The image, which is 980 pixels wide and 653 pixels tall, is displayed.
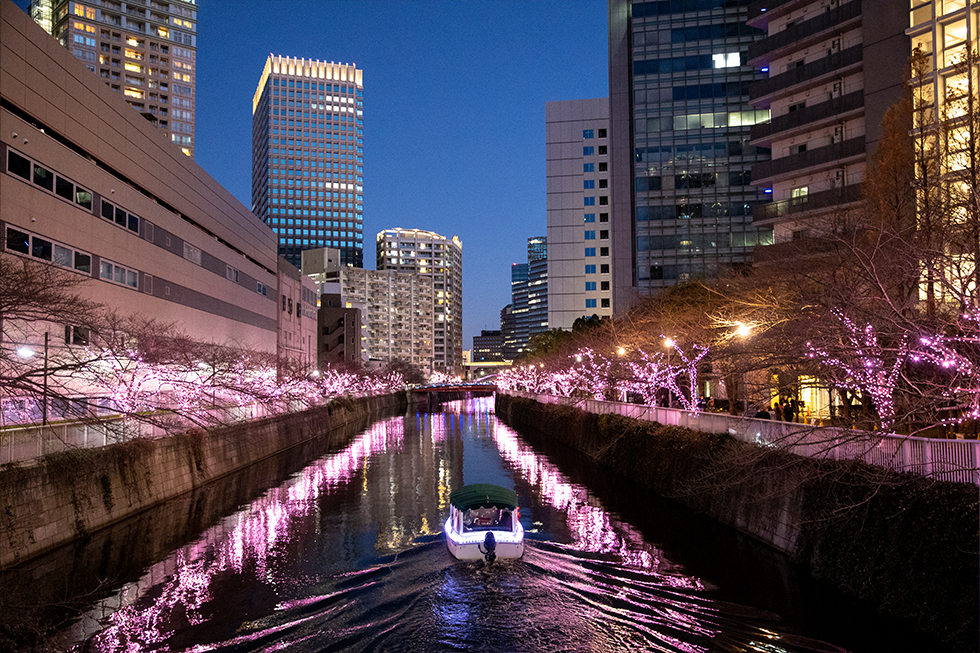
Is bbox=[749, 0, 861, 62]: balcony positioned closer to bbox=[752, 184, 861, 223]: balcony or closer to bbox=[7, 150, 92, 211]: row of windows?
bbox=[752, 184, 861, 223]: balcony

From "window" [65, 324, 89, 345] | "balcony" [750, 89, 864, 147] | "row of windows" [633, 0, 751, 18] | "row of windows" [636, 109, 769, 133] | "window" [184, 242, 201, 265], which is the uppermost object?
"row of windows" [633, 0, 751, 18]

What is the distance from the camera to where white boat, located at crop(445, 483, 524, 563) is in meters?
21.2

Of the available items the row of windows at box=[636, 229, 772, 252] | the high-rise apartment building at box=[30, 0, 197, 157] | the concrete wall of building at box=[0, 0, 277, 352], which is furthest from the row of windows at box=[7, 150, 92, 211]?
the high-rise apartment building at box=[30, 0, 197, 157]

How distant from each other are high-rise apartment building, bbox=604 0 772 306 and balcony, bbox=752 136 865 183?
80.6 feet

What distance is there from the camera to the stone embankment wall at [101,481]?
2023cm

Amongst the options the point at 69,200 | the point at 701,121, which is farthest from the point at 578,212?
the point at 69,200

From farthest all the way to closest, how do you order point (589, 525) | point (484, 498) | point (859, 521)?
1. point (589, 525)
2. point (484, 498)
3. point (859, 521)

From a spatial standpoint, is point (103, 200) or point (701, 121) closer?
point (103, 200)

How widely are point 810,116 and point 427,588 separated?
46590 mm

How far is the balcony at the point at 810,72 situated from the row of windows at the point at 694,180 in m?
24.7

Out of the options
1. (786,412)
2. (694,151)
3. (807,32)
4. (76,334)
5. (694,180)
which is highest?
(807,32)

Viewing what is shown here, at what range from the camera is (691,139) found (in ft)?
267

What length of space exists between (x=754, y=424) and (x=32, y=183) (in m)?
34.3

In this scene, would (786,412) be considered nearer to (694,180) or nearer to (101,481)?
(101,481)
